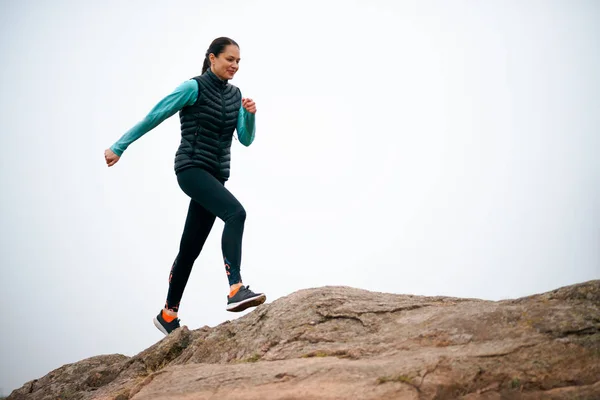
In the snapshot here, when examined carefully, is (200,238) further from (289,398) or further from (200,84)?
(289,398)

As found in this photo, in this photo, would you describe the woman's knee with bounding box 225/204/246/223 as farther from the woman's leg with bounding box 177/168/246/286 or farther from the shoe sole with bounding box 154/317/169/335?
the shoe sole with bounding box 154/317/169/335

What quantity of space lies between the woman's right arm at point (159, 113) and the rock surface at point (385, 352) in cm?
248

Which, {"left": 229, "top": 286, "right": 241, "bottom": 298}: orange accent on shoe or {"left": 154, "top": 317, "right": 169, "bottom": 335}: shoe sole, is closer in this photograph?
{"left": 229, "top": 286, "right": 241, "bottom": 298}: orange accent on shoe

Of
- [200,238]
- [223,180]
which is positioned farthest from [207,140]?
[200,238]

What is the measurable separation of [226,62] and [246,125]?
83 centimetres

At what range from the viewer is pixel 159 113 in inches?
278

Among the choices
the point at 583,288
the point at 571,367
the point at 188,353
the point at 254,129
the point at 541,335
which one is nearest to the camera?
the point at 571,367

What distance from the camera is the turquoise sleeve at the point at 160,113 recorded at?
7.01 meters

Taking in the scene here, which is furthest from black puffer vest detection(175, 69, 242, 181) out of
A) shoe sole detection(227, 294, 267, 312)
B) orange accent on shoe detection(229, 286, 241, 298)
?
shoe sole detection(227, 294, 267, 312)

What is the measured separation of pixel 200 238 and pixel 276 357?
8.36 ft

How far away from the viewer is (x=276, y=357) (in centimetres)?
579

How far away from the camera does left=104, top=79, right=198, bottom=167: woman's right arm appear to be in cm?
699

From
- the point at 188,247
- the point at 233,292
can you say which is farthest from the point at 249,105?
the point at 233,292

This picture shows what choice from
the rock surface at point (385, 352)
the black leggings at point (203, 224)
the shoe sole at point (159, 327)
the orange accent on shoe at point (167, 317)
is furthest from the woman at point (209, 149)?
the rock surface at point (385, 352)
